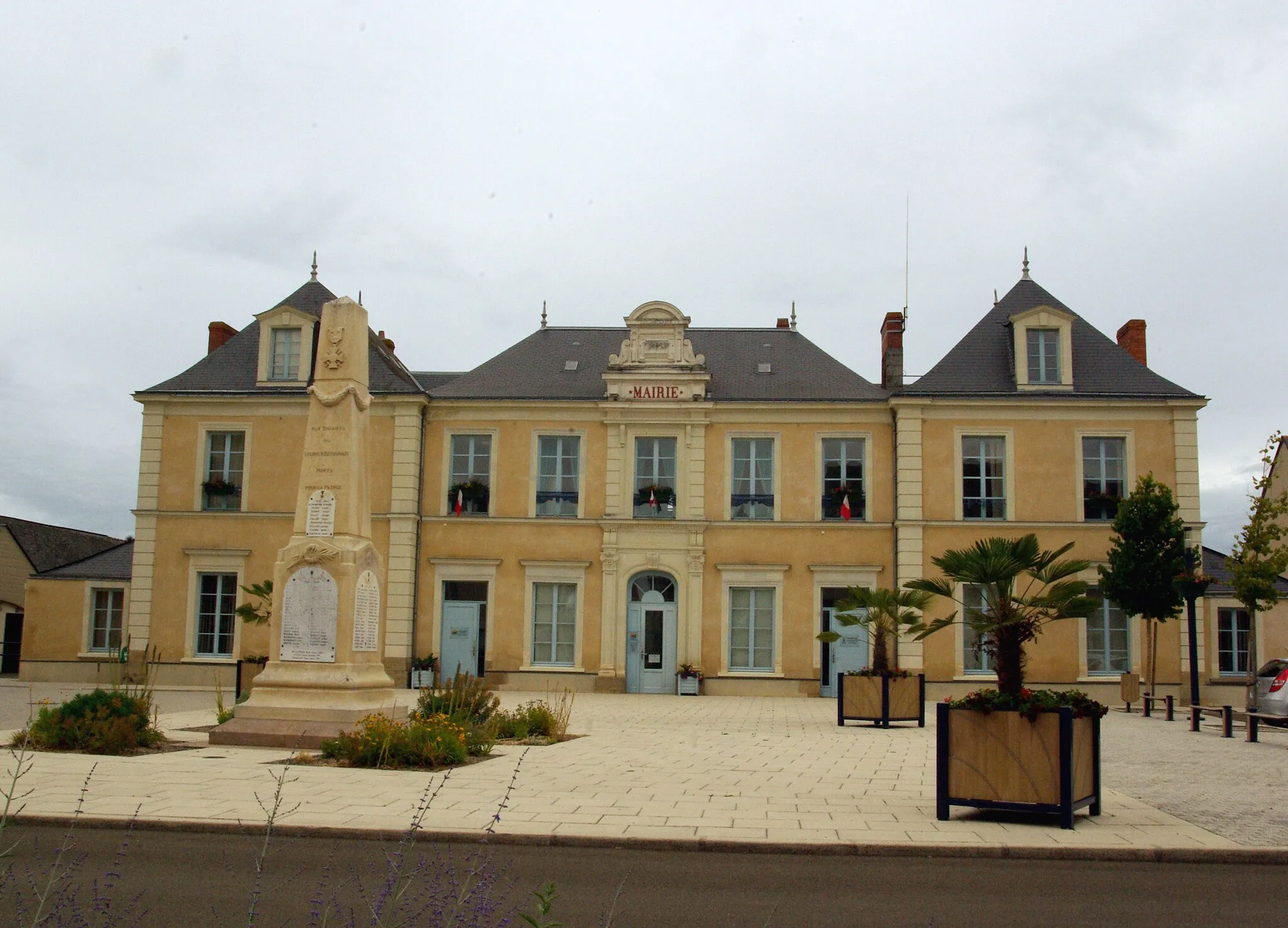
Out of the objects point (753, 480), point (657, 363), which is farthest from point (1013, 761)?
point (657, 363)

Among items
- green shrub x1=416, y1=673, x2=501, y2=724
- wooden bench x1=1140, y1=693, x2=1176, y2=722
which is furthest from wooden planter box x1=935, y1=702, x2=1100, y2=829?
wooden bench x1=1140, y1=693, x2=1176, y2=722

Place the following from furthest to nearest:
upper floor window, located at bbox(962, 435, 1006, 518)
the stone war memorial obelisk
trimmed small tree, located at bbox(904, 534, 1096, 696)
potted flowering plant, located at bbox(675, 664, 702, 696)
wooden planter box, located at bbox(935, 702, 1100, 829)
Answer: upper floor window, located at bbox(962, 435, 1006, 518), potted flowering plant, located at bbox(675, 664, 702, 696), the stone war memorial obelisk, trimmed small tree, located at bbox(904, 534, 1096, 696), wooden planter box, located at bbox(935, 702, 1100, 829)

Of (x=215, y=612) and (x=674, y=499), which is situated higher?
(x=674, y=499)

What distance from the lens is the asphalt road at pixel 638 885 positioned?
19.9 ft

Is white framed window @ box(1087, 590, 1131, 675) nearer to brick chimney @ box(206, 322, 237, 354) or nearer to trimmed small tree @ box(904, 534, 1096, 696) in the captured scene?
trimmed small tree @ box(904, 534, 1096, 696)

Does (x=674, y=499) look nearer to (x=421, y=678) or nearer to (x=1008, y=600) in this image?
(x=421, y=678)

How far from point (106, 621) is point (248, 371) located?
745cm

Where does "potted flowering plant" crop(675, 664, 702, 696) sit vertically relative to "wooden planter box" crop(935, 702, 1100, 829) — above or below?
below

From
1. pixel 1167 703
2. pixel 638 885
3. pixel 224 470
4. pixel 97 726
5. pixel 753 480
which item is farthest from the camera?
pixel 224 470

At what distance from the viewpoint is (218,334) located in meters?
30.5

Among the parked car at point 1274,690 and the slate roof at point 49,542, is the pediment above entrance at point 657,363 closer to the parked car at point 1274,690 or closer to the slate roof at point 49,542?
the parked car at point 1274,690

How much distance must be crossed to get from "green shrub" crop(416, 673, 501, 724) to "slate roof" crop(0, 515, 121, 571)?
26397 millimetres

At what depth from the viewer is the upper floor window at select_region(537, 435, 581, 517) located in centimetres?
2684

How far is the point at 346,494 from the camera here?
14.8 metres
